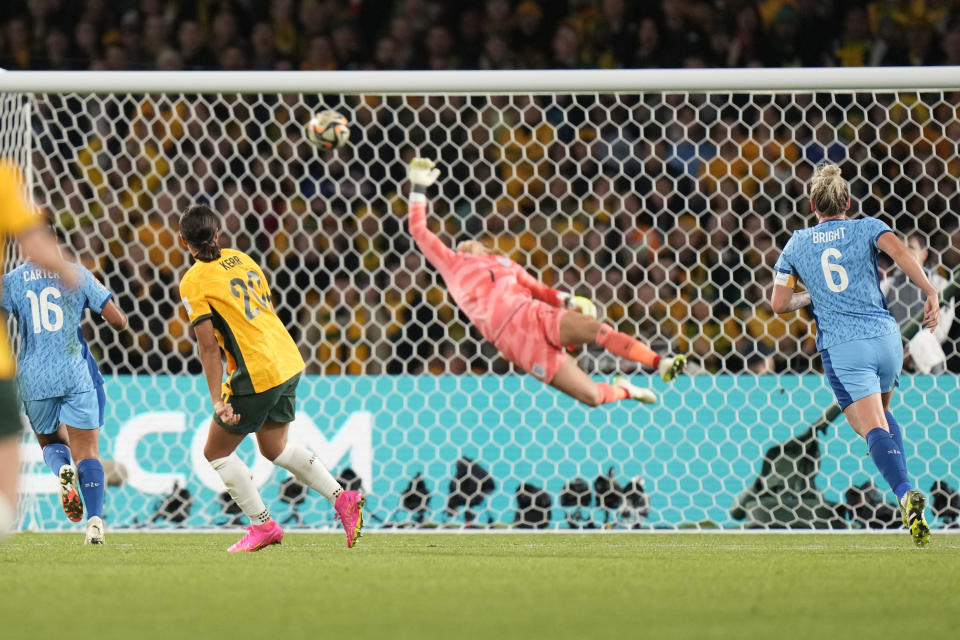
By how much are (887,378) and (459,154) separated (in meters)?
3.41

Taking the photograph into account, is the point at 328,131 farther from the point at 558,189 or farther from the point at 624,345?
the point at 558,189

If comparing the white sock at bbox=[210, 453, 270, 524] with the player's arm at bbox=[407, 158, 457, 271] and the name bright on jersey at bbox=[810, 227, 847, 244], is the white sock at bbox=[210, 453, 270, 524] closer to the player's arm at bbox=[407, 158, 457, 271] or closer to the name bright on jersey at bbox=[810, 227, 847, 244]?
the player's arm at bbox=[407, 158, 457, 271]

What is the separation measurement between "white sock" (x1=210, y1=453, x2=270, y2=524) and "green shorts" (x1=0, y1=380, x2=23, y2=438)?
2495 mm

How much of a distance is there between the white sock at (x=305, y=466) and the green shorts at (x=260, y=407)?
18 cm

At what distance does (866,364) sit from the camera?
18.0 feet

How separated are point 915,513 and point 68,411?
3.77 meters

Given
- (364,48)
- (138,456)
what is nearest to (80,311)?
(138,456)

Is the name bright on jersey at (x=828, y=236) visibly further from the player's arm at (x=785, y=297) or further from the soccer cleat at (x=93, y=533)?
the soccer cleat at (x=93, y=533)

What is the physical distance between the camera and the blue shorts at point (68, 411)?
6.02 metres

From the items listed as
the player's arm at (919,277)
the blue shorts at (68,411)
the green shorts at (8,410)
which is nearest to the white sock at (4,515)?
the green shorts at (8,410)

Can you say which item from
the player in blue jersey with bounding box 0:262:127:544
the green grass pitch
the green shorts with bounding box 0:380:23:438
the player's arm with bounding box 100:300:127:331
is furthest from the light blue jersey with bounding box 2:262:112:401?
the green shorts with bounding box 0:380:23:438

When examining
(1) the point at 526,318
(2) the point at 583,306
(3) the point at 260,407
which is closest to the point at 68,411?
(3) the point at 260,407

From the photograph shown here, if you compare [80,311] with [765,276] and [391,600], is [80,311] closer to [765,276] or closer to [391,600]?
[391,600]

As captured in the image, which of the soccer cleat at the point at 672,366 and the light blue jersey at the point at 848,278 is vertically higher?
the light blue jersey at the point at 848,278
